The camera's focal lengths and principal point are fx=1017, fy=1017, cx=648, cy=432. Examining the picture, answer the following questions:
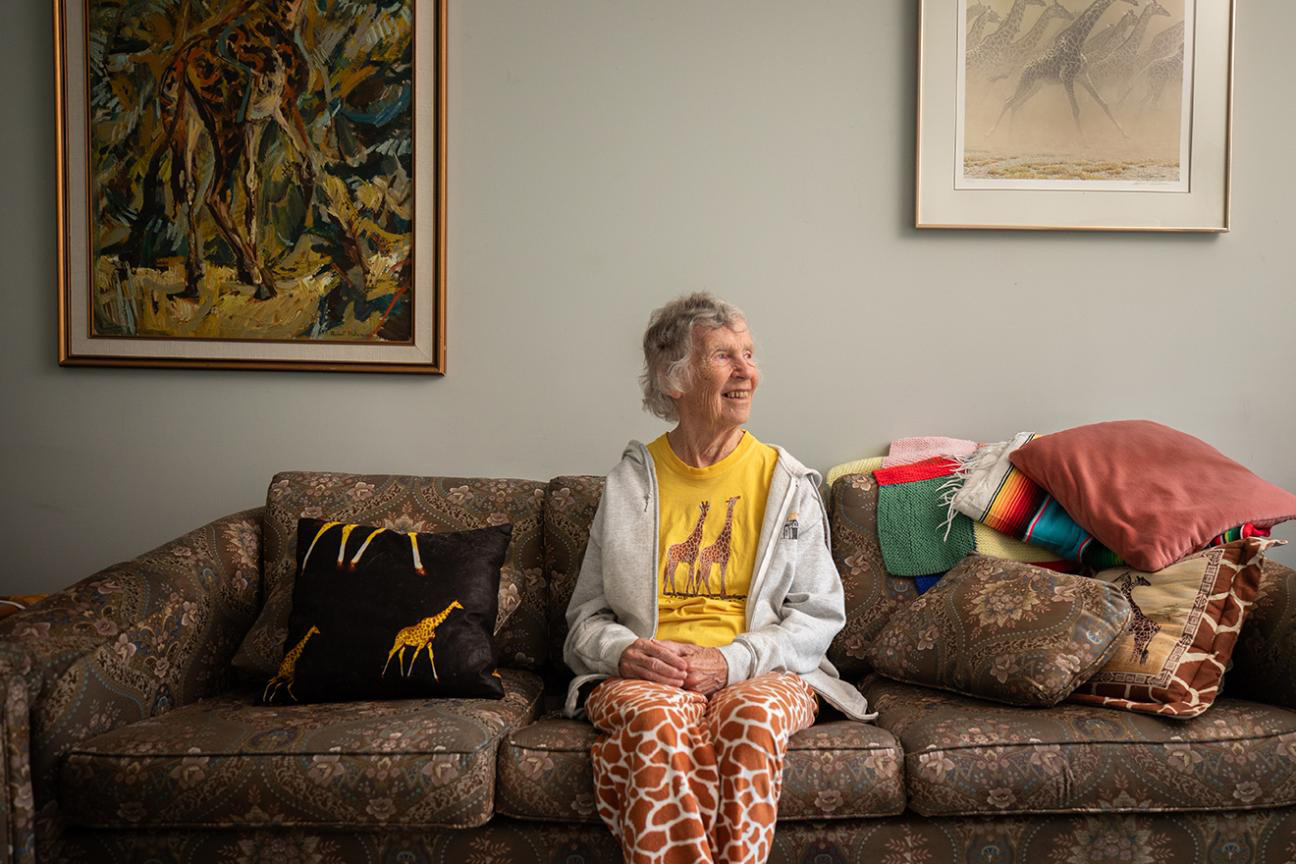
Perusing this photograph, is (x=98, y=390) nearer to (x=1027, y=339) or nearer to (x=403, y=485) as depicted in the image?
(x=403, y=485)

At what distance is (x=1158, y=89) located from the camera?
2.67 meters

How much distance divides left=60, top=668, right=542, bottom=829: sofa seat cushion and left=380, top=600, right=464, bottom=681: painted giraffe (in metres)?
0.23

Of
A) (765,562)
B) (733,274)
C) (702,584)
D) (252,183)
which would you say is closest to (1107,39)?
(733,274)

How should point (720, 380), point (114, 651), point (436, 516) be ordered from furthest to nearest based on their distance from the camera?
point (436, 516) → point (720, 380) → point (114, 651)

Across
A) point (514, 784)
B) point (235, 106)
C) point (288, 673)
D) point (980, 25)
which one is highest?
point (980, 25)

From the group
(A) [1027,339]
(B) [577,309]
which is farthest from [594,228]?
(A) [1027,339]

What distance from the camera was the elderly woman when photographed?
1.79m

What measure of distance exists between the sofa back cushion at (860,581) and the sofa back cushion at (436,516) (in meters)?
0.70

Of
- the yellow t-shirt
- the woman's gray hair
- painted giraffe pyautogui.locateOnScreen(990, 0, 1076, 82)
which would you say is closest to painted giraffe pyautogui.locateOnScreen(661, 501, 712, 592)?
the yellow t-shirt

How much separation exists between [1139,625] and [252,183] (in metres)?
2.38

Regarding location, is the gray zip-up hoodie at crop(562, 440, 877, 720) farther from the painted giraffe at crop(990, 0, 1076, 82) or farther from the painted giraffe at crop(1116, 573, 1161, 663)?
the painted giraffe at crop(990, 0, 1076, 82)

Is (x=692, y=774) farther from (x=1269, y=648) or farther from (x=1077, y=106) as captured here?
(x=1077, y=106)

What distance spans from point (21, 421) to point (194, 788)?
4.96 feet

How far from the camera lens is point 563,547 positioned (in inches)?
94.2
